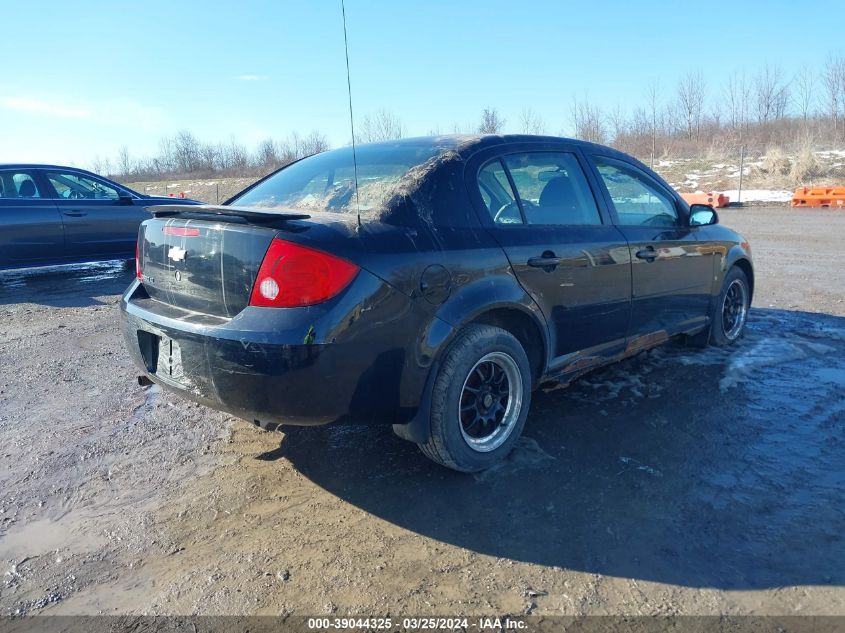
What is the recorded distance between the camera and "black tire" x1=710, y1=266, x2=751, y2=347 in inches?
205

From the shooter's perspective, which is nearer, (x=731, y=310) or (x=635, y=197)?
(x=635, y=197)

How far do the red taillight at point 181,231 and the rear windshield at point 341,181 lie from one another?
22.1 inches

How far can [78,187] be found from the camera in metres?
9.04

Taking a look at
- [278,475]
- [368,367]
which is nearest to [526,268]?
[368,367]

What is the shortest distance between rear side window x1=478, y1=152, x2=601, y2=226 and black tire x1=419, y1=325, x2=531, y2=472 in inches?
26.9

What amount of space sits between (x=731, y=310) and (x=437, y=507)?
12.3ft

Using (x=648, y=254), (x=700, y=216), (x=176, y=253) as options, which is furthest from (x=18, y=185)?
(x=700, y=216)

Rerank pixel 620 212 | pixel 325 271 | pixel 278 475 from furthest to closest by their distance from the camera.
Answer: pixel 620 212
pixel 278 475
pixel 325 271

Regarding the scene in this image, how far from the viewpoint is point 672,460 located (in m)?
3.35

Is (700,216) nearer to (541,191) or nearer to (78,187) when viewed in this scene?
(541,191)

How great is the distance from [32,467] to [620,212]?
12.2 ft

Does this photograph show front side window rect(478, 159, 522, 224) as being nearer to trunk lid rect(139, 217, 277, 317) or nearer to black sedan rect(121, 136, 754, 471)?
black sedan rect(121, 136, 754, 471)

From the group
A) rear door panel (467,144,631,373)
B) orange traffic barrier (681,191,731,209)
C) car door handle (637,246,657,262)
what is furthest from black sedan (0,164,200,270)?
orange traffic barrier (681,191,731,209)

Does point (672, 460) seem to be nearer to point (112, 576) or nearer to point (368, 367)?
point (368, 367)
